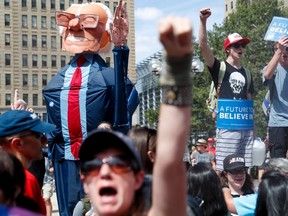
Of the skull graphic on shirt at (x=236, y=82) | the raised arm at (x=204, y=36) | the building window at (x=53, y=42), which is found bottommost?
the skull graphic on shirt at (x=236, y=82)

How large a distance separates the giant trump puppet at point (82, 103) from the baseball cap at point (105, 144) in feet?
10.4

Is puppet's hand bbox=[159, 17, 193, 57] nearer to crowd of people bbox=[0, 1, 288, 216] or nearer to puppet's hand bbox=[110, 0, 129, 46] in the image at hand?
crowd of people bbox=[0, 1, 288, 216]

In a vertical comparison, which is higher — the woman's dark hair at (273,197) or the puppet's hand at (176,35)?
the puppet's hand at (176,35)

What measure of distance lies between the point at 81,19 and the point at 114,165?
13.6 feet

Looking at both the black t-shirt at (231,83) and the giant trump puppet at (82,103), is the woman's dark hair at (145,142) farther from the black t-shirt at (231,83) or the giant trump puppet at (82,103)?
the black t-shirt at (231,83)

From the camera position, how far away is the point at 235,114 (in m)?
6.41

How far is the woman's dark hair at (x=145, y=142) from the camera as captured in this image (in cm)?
321

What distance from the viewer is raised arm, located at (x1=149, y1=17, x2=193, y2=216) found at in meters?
1.83

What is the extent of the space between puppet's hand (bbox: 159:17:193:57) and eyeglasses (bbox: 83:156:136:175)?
0.50 metres

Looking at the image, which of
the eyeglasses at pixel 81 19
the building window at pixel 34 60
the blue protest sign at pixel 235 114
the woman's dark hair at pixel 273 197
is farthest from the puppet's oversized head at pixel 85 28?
the building window at pixel 34 60

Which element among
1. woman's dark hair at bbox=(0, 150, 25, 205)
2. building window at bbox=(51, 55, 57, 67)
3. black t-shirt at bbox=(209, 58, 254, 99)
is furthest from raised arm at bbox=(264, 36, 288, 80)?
building window at bbox=(51, 55, 57, 67)

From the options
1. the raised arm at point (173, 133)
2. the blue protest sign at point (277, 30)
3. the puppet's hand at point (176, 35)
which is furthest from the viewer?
the blue protest sign at point (277, 30)

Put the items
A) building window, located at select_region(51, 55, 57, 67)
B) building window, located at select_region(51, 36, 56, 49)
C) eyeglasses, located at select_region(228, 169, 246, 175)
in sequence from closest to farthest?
1. eyeglasses, located at select_region(228, 169, 246, 175)
2. building window, located at select_region(51, 55, 57, 67)
3. building window, located at select_region(51, 36, 56, 49)

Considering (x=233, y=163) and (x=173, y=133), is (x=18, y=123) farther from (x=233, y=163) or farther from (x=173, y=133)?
(x=233, y=163)
